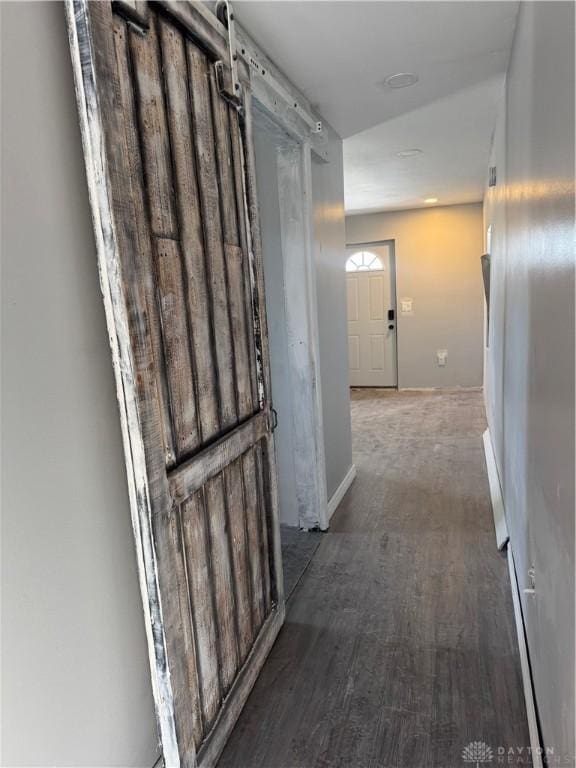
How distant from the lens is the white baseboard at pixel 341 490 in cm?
318

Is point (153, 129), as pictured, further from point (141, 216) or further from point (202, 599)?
point (202, 599)

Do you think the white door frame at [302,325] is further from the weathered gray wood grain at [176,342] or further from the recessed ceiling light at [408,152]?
the recessed ceiling light at [408,152]

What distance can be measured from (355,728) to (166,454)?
1.11 m

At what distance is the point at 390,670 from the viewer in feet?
5.96

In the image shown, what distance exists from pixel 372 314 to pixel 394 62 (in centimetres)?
497

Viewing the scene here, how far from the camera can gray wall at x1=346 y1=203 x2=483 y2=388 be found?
6.51 metres

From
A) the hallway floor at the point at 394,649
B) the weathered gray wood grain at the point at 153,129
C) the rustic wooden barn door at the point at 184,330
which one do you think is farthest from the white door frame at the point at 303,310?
the weathered gray wood grain at the point at 153,129

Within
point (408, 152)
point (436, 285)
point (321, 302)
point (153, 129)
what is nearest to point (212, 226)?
point (153, 129)

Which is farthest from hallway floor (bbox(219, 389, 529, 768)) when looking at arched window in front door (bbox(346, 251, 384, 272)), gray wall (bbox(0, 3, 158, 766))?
arched window in front door (bbox(346, 251, 384, 272))

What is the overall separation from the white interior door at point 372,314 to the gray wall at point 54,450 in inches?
237

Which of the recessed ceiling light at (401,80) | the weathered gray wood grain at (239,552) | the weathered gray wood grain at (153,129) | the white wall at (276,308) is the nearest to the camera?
the weathered gray wood grain at (153,129)

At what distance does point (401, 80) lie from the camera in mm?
2496

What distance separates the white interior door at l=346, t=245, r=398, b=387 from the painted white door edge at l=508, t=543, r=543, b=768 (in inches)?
199

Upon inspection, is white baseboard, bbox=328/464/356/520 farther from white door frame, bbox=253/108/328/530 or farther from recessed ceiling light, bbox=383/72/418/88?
recessed ceiling light, bbox=383/72/418/88
